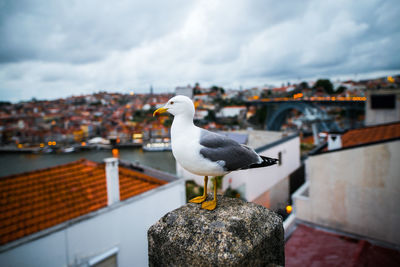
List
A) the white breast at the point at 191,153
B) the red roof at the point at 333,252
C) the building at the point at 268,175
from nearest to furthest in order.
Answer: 1. the white breast at the point at 191,153
2. the red roof at the point at 333,252
3. the building at the point at 268,175

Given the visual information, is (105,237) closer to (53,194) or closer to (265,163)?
(53,194)

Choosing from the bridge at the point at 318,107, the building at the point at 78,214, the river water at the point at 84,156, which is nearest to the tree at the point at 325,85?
the bridge at the point at 318,107

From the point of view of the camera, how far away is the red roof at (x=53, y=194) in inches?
152

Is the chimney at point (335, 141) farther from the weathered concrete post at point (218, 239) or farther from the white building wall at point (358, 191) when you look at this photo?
the weathered concrete post at point (218, 239)

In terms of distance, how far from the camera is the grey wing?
1274 millimetres

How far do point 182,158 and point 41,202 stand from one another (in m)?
4.53

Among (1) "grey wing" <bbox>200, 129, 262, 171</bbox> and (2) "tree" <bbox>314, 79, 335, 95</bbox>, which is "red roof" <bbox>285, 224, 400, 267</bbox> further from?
(2) "tree" <bbox>314, 79, 335, 95</bbox>

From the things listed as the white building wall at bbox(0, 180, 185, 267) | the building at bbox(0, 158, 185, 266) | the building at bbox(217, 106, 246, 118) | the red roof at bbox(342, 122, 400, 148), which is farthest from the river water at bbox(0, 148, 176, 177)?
the red roof at bbox(342, 122, 400, 148)

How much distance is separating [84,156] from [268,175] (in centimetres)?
2175

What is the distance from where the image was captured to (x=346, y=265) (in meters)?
4.95

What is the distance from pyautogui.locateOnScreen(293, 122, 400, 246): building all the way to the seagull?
19.2 ft

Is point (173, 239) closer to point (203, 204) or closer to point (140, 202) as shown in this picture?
point (203, 204)

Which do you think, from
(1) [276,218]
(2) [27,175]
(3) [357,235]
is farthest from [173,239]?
(3) [357,235]

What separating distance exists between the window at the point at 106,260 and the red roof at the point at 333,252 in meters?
3.50
